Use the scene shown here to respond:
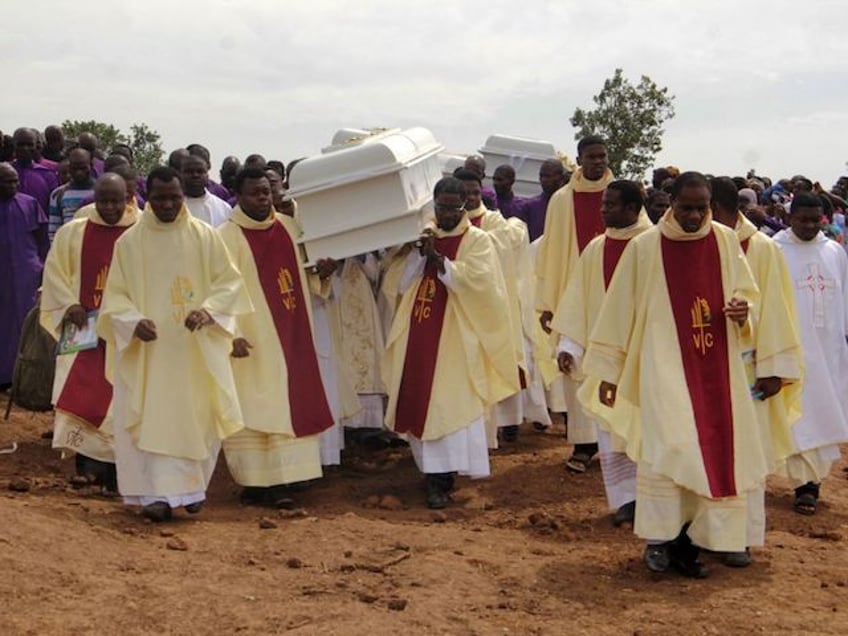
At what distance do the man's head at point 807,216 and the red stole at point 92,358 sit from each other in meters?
4.48

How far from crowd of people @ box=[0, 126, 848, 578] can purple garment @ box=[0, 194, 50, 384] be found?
4.70 ft

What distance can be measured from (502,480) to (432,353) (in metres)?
1.20

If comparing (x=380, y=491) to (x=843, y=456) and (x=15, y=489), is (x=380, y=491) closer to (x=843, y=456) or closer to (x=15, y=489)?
(x=15, y=489)

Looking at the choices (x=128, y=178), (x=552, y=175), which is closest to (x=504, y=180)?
(x=552, y=175)

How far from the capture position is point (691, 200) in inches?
251

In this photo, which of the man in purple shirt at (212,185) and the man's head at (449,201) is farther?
the man in purple shirt at (212,185)

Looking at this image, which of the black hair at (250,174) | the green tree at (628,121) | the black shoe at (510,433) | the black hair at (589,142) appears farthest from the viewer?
the green tree at (628,121)

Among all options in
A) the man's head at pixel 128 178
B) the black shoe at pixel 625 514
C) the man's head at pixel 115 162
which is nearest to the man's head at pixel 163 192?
the man's head at pixel 128 178

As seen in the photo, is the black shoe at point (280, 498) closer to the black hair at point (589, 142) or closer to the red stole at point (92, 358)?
the red stole at point (92, 358)

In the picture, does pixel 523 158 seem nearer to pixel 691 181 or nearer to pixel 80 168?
pixel 80 168

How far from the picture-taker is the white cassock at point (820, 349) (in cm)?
846

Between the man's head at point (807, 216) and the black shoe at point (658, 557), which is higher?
the man's head at point (807, 216)

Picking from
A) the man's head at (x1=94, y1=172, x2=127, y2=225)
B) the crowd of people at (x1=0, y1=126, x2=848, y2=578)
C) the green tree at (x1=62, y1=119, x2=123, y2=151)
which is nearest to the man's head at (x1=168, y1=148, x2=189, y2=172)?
the crowd of people at (x1=0, y1=126, x2=848, y2=578)

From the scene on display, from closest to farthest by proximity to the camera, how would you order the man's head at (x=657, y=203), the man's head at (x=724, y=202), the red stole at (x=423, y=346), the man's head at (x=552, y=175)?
the man's head at (x=724, y=202) < the red stole at (x=423, y=346) < the man's head at (x=657, y=203) < the man's head at (x=552, y=175)
